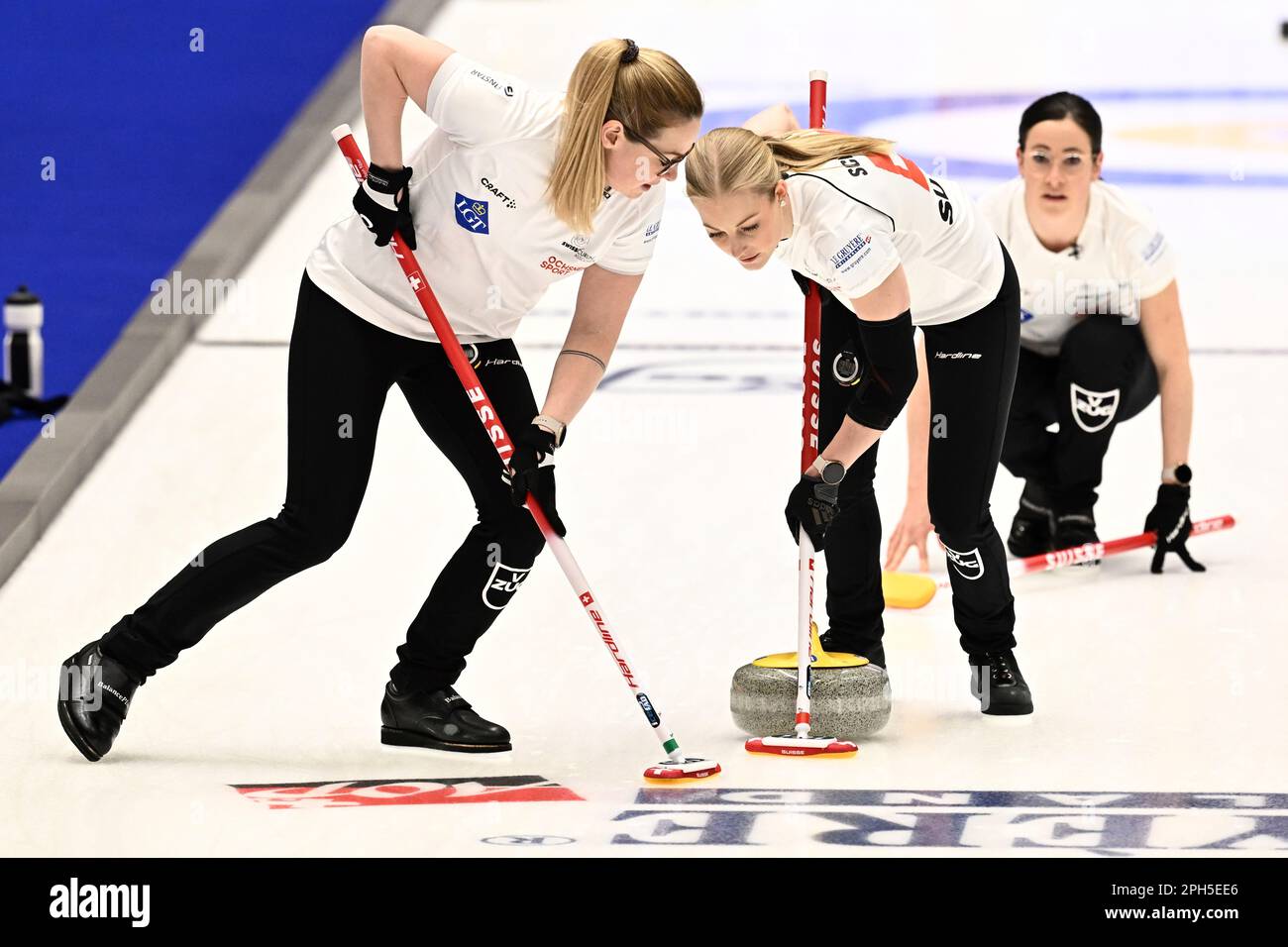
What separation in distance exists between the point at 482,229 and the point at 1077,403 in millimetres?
1992

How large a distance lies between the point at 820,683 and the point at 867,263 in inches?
32.8

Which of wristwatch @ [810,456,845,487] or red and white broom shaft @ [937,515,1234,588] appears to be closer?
wristwatch @ [810,456,845,487]

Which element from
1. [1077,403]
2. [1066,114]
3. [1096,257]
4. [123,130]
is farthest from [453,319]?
[123,130]

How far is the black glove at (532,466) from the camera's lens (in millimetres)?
3520

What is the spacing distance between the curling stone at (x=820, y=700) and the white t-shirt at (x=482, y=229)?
0.81 metres

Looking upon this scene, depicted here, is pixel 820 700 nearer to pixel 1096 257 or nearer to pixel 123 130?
pixel 1096 257

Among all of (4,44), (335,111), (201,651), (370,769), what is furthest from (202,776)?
(4,44)

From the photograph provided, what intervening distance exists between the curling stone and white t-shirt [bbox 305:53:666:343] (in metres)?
0.81

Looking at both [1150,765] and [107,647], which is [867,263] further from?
[107,647]

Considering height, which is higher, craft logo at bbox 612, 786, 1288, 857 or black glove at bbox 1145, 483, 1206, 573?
black glove at bbox 1145, 483, 1206, 573

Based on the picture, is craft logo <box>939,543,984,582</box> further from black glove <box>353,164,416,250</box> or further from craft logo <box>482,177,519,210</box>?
black glove <box>353,164,416,250</box>

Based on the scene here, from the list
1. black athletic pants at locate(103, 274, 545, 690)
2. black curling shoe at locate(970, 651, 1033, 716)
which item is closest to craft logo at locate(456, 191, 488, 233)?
black athletic pants at locate(103, 274, 545, 690)
